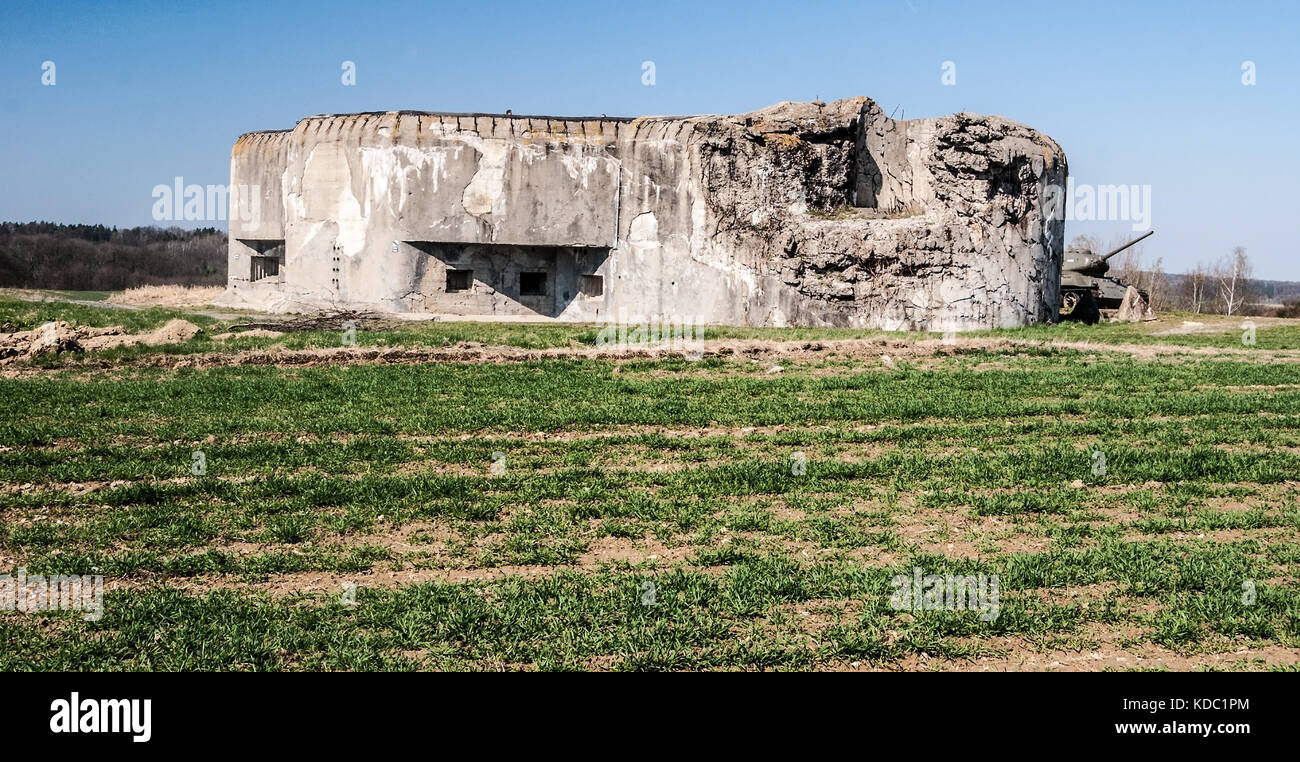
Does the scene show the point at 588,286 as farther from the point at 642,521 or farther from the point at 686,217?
the point at 642,521

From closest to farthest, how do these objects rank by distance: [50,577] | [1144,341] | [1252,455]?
[50,577]
[1252,455]
[1144,341]

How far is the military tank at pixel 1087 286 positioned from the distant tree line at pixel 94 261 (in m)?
36.2

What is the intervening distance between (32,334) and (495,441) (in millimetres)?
9884

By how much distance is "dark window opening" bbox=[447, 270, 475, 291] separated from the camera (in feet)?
85.1

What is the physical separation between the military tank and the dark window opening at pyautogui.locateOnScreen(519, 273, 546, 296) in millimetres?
13667

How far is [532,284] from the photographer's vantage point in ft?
88.2

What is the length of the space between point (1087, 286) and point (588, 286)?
14.0 m

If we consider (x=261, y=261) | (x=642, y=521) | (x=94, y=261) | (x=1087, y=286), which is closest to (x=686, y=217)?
(x=1087, y=286)

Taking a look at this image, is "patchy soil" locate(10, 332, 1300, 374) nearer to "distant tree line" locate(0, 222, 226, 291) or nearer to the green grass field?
the green grass field

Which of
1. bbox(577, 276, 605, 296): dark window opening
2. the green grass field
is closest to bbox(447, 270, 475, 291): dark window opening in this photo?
bbox(577, 276, 605, 296): dark window opening

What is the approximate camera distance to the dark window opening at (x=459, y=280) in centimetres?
2594

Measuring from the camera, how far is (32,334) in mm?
16078
